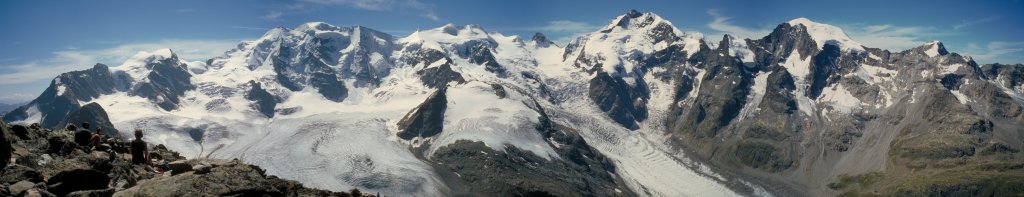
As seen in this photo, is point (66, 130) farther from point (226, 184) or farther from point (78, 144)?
point (226, 184)

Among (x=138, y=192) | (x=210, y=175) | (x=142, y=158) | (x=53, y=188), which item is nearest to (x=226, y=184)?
(x=210, y=175)

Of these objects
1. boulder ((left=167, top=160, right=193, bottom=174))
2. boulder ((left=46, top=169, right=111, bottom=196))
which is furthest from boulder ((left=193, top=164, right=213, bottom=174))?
boulder ((left=46, top=169, right=111, bottom=196))

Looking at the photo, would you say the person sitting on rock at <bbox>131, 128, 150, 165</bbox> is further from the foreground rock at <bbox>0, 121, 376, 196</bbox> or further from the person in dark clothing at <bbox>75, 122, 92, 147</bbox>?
the person in dark clothing at <bbox>75, 122, 92, 147</bbox>

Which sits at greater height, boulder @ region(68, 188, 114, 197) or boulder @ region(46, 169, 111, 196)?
boulder @ region(46, 169, 111, 196)

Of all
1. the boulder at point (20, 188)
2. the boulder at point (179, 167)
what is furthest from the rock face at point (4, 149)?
the boulder at point (179, 167)

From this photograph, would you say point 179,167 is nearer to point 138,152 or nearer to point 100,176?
point 100,176

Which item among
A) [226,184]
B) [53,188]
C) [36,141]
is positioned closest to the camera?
[53,188]

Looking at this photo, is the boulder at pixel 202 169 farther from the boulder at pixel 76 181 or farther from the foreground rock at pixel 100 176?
the boulder at pixel 76 181

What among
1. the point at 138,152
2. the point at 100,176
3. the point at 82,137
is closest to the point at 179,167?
the point at 100,176
